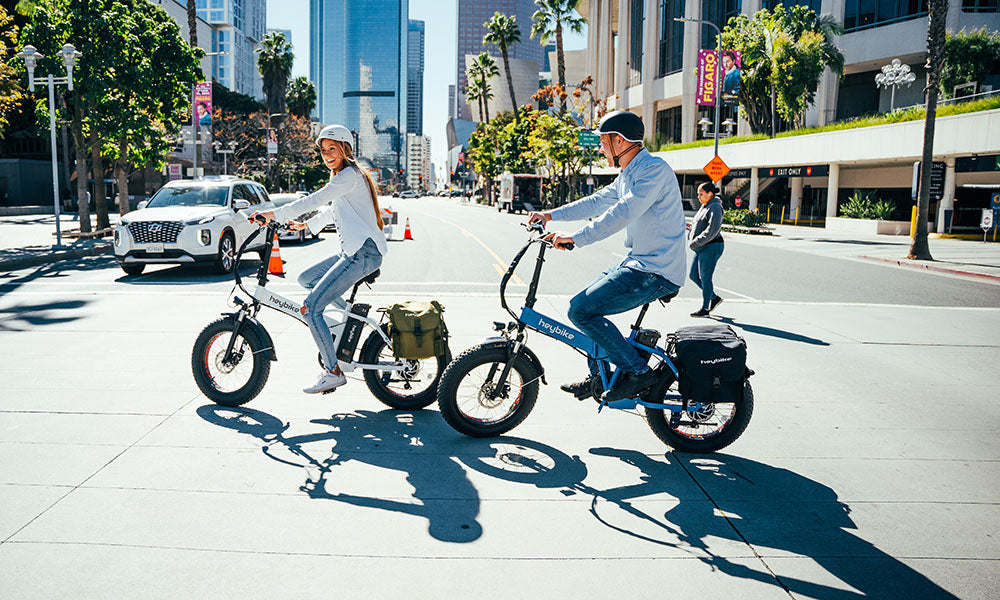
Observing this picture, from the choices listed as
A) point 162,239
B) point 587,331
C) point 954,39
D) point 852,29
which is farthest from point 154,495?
point 852,29

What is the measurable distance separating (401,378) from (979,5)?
155 feet

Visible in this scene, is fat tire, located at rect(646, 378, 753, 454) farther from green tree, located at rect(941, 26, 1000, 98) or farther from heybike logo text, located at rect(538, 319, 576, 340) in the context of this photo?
green tree, located at rect(941, 26, 1000, 98)

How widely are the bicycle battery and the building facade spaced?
487ft

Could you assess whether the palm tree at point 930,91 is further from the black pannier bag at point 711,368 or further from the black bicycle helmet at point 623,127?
the black bicycle helmet at point 623,127

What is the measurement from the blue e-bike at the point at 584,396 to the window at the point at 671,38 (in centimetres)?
5989

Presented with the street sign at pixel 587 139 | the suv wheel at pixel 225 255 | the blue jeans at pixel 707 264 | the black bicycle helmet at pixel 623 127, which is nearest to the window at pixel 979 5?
the street sign at pixel 587 139

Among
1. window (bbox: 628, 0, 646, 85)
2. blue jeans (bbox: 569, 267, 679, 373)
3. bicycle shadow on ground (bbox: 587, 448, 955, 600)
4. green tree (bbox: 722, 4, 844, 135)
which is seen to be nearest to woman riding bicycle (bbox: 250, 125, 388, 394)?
blue jeans (bbox: 569, 267, 679, 373)

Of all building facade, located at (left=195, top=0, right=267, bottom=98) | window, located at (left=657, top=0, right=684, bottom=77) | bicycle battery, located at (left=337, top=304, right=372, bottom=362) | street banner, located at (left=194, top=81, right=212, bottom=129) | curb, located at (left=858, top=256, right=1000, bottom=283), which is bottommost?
curb, located at (left=858, top=256, right=1000, bottom=283)

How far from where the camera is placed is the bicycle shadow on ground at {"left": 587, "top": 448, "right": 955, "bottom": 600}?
10.9 ft

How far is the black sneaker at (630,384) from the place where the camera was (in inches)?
191

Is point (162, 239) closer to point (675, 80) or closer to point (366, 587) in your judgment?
point (366, 587)

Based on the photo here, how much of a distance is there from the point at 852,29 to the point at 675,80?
54.6 ft

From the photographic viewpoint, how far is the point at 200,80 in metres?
25.3

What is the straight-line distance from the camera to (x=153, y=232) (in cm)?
1430
